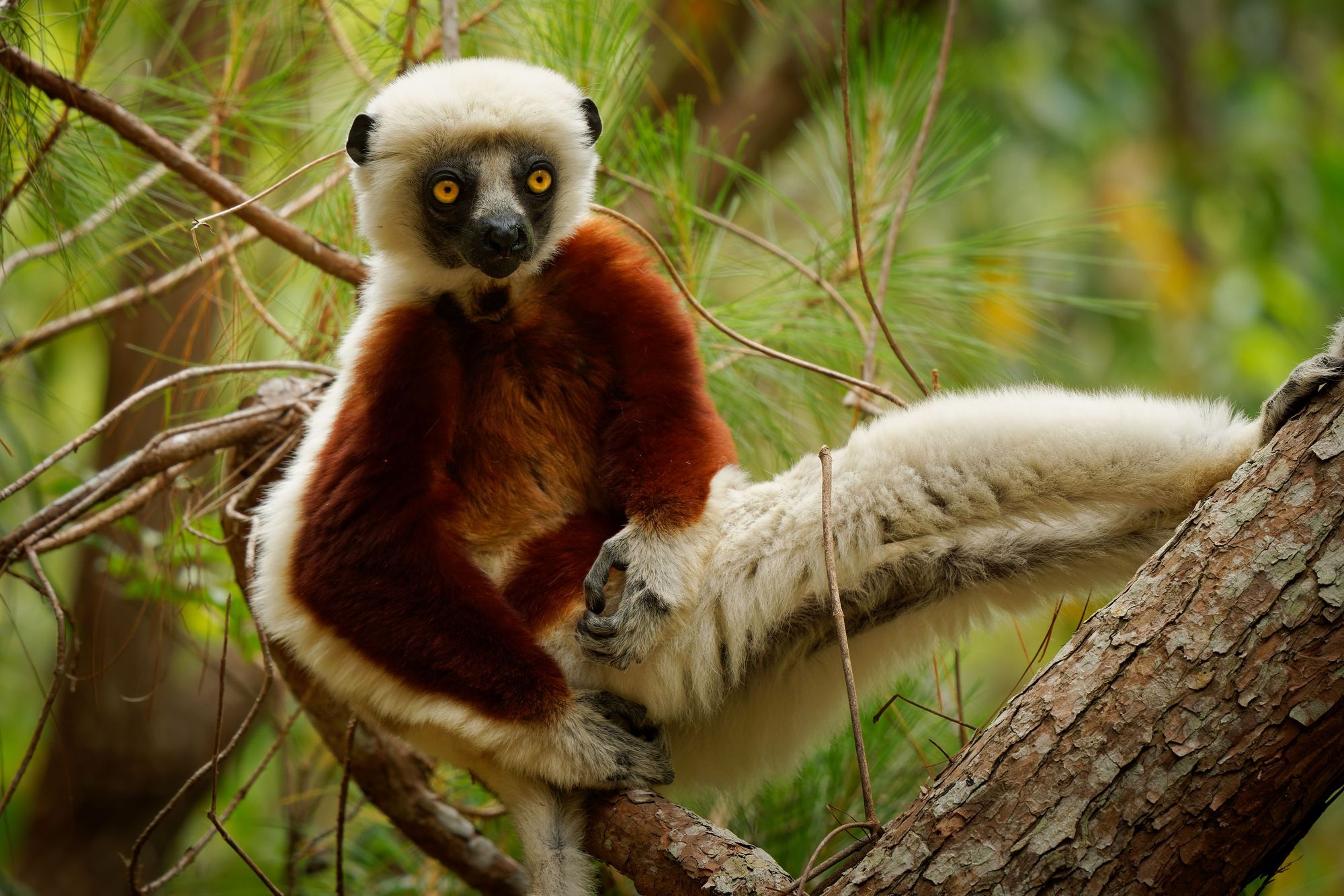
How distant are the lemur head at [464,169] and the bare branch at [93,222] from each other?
0.97m

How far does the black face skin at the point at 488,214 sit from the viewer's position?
3.18 metres

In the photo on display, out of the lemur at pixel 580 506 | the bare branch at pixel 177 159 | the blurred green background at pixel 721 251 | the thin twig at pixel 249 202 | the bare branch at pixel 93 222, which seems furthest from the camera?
the blurred green background at pixel 721 251

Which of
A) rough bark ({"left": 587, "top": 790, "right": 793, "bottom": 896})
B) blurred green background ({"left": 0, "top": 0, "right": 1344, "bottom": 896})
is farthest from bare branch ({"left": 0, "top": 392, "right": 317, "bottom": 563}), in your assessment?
rough bark ({"left": 587, "top": 790, "right": 793, "bottom": 896})

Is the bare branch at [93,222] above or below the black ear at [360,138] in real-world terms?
below

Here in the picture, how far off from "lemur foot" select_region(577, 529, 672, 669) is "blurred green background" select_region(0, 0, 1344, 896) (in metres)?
0.83

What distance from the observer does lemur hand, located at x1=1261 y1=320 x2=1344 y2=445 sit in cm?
232

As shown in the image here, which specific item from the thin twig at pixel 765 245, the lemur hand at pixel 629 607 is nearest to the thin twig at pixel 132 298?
the thin twig at pixel 765 245

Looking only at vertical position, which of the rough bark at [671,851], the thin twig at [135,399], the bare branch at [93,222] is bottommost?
the rough bark at [671,851]

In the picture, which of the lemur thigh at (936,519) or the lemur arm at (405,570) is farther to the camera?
the lemur arm at (405,570)

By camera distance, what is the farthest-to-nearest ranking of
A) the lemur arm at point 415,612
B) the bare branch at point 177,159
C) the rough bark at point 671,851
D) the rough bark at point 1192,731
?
the bare branch at point 177,159, the lemur arm at point 415,612, the rough bark at point 671,851, the rough bark at point 1192,731

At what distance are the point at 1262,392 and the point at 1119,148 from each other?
3461 mm

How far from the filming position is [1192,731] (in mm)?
2143

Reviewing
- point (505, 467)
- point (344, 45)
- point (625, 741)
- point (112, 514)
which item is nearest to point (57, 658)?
point (112, 514)

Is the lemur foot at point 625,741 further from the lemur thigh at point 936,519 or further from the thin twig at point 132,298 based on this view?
the thin twig at point 132,298
